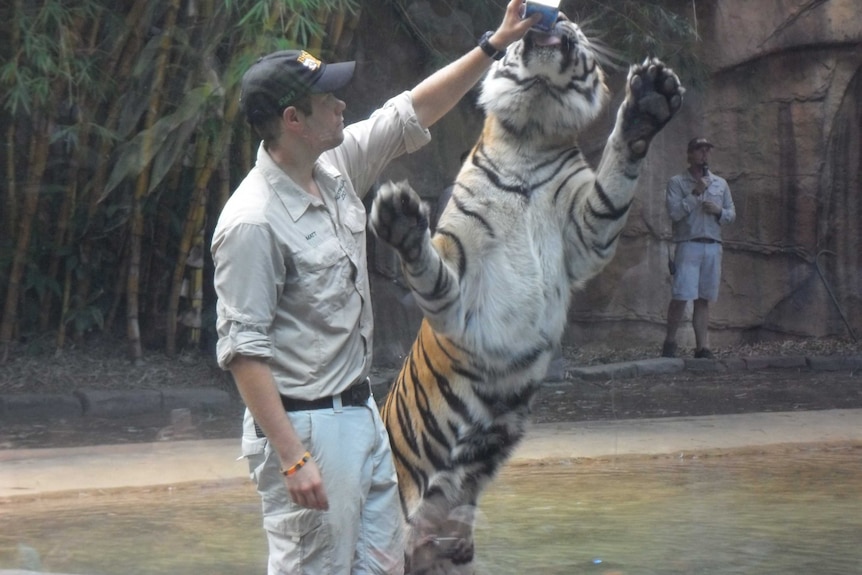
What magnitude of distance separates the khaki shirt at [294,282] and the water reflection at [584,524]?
70.9 inches

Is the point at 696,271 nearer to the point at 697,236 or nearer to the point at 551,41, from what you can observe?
the point at 697,236

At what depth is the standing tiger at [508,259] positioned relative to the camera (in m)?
3.22

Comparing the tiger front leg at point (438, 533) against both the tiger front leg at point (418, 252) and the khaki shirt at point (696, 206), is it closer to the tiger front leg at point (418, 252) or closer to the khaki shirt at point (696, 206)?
the tiger front leg at point (418, 252)

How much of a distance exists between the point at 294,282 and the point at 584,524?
2.63 metres

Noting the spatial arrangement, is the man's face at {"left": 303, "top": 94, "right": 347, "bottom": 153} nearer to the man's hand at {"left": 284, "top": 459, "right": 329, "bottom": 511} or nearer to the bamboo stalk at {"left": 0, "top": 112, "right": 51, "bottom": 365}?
the man's hand at {"left": 284, "top": 459, "right": 329, "bottom": 511}

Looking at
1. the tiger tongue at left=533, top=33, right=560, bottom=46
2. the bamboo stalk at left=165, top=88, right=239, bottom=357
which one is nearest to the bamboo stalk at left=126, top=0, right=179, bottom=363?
the bamboo stalk at left=165, top=88, right=239, bottom=357

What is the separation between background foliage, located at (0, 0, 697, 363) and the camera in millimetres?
7258

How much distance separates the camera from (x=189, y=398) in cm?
799

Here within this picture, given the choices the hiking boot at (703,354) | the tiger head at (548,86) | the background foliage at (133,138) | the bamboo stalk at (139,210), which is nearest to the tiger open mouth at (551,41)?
the tiger head at (548,86)

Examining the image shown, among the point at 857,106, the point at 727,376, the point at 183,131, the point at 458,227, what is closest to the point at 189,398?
the point at 183,131

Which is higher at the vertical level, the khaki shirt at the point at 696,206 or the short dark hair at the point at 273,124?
the khaki shirt at the point at 696,206

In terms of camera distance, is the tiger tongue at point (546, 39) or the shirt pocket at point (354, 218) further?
the tiger tongue at point (546, 39)

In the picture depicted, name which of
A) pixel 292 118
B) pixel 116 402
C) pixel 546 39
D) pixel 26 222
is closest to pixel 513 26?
pixel 546 39

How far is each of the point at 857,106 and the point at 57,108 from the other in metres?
7.32
